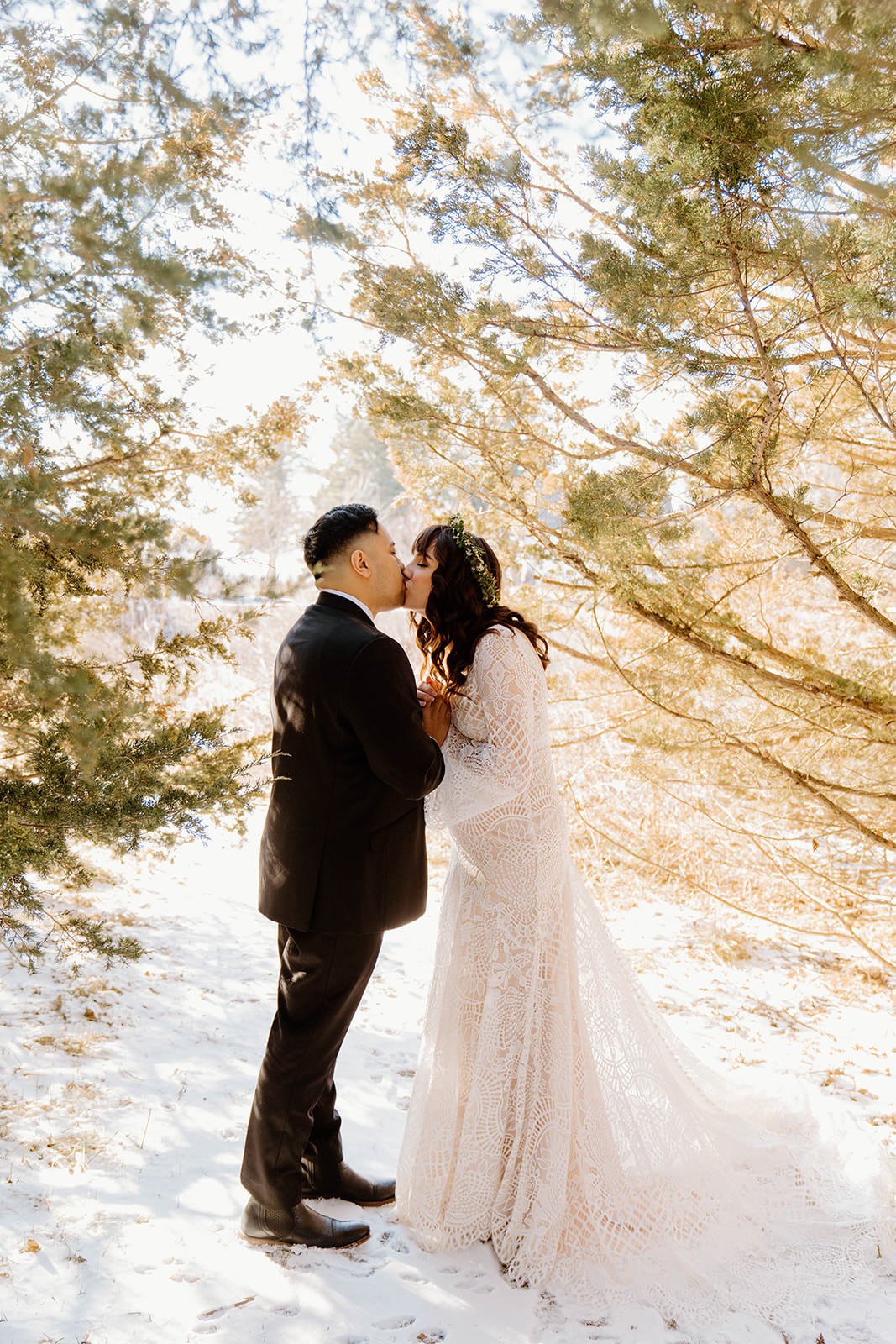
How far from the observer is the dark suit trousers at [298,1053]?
2.54 metres

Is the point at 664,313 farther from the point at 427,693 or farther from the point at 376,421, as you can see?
the point at 376,421

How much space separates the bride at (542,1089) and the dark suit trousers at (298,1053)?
378 mm

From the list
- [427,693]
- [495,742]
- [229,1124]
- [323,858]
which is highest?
[427,693]

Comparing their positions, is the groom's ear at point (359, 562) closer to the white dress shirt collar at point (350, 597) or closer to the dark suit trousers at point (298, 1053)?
the white dress shirt collar at point (350, 597)

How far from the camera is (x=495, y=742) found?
268 centimetres

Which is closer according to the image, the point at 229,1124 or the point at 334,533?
the point at 334,533

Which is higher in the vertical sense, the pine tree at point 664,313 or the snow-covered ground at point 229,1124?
the pine tree at point 664,313

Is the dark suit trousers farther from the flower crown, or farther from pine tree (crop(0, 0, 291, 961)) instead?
the flower crown

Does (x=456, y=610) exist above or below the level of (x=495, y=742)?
above

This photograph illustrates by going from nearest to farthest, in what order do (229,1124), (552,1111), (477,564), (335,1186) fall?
(552,1111)
(477,564)
(335,1186)
(229,1124)

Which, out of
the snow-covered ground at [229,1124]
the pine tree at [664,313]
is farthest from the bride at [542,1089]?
the pine tree at [664,313]

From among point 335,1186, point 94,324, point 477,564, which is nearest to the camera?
point 94,324

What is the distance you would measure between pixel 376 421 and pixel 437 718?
1.60 m

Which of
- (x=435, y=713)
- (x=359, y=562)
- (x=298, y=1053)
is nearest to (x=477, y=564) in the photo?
(x=359, y=562)
